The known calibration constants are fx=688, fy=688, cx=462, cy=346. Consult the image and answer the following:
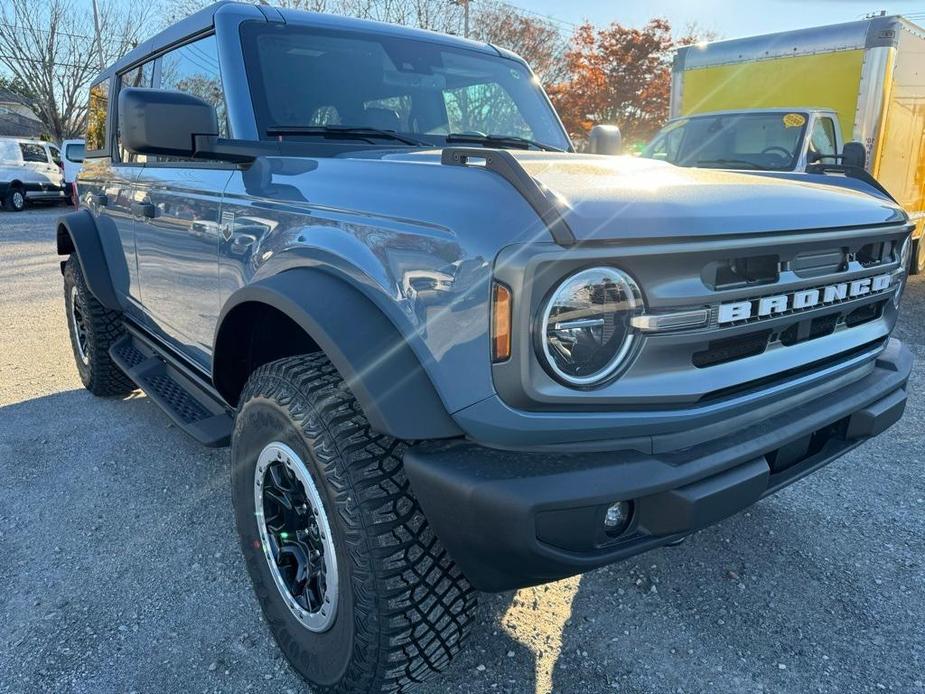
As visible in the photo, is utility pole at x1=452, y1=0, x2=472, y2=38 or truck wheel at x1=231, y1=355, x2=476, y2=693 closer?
truck wheel at x1=231, y1=355, x2=476, y2=693

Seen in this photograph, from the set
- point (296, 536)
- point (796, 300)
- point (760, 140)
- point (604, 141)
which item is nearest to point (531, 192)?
point (796, 300)

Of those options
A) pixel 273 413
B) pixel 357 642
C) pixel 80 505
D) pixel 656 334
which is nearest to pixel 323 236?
pixel 273 413

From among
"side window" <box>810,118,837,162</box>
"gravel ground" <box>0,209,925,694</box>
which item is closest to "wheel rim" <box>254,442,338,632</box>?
"gravel ground" <box>0,209,925,694</box>

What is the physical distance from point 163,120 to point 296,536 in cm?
137

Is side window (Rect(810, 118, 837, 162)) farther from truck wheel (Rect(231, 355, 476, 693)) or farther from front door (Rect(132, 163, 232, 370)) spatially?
truck wheel (Rect(231, 355, 476, 693))

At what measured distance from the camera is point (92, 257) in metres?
3.98

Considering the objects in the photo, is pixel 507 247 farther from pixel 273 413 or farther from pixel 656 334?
pixel 273 413

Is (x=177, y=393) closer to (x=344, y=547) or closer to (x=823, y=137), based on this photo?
(x=344, y=547)

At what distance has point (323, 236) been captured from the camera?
193 centimetres

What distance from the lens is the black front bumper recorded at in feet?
4.73

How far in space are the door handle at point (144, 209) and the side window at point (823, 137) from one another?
6581 mm

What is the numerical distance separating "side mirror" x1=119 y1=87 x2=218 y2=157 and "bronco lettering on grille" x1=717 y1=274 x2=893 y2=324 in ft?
5.60

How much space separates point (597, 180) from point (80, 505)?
Answer: 2753mm

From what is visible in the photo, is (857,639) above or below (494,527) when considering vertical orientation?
below
